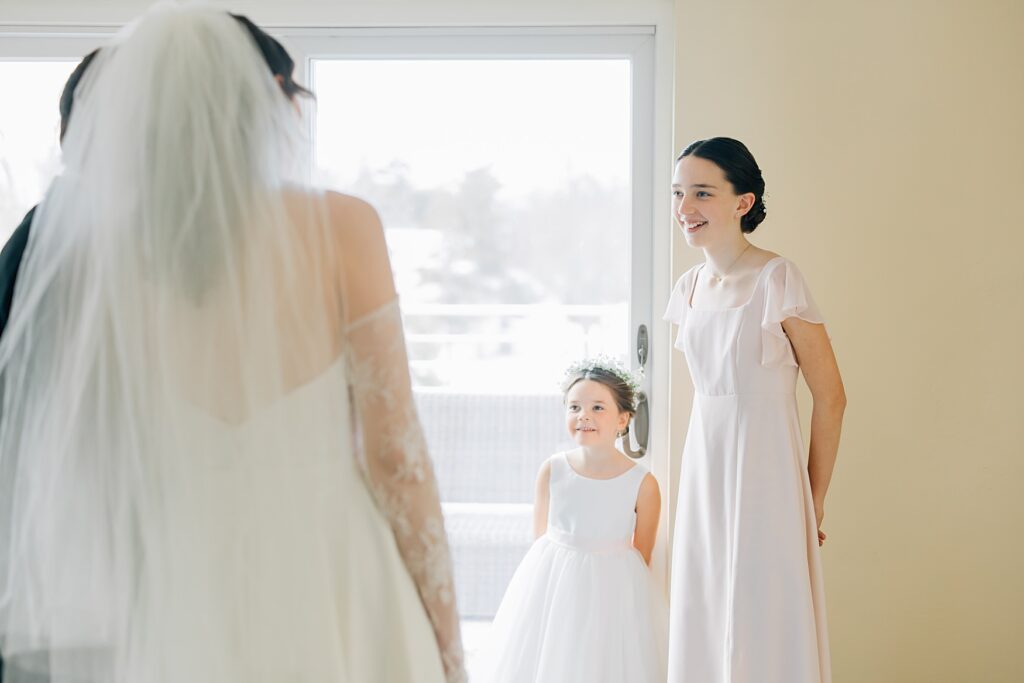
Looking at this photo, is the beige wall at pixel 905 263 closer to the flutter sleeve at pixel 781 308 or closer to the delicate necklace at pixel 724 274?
the delicate necklace at pixel 724 274

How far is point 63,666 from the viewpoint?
3.39 feet

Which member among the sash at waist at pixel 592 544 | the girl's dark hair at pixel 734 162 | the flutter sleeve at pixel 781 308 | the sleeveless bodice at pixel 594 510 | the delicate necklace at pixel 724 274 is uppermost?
the girl's dark hair at pixel 734 162

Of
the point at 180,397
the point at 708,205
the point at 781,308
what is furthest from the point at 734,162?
the point at 180,397

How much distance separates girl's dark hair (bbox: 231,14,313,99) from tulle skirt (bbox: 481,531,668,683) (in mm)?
1681

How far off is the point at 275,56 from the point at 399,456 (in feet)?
1.68

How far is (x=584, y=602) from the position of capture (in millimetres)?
2469

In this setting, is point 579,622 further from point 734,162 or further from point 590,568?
point 734,162

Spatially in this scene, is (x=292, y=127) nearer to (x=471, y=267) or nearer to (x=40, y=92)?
(x=471, y=267)

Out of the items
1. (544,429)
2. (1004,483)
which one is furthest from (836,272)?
(544,429)

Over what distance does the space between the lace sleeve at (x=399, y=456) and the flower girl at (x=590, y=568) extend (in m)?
1.31

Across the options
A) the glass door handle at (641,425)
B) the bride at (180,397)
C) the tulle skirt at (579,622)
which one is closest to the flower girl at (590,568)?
the tulle skirt at (579,622)

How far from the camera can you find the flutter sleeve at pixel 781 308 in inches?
80.7

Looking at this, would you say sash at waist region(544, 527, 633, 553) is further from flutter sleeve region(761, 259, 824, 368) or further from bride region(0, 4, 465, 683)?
bride region(0, 4, 465, 683)

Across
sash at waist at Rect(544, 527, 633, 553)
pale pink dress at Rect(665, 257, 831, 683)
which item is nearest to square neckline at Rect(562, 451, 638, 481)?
sash at waist at Rect(544, 527, 633, 553)
